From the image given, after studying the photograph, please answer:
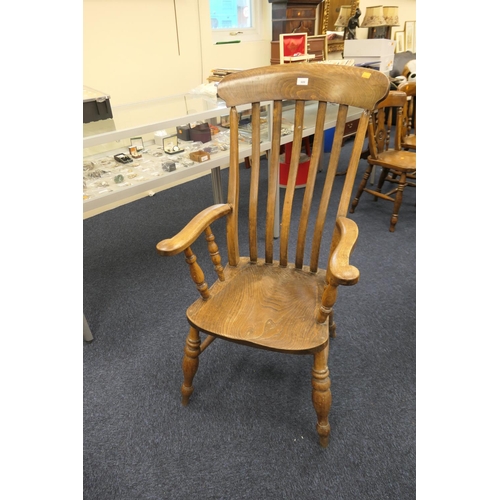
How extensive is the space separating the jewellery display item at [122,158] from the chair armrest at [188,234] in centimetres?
96

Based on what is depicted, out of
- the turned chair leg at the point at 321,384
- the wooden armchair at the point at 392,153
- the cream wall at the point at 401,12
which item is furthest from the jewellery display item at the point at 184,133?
the cream wall at the point at 401,12

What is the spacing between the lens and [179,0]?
2.73 m

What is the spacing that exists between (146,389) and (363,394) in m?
0.86

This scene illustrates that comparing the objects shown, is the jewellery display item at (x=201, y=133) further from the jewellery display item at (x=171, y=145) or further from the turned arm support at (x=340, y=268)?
the turned arm support at (x=340, y=268)

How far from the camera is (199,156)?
1.97 m

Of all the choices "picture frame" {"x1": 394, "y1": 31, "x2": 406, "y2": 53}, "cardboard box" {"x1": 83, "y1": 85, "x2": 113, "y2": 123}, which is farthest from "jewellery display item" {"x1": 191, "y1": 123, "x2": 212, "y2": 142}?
"picture frame" {"x1": 394, "y1": 31, "x2": 406, "y2": 53}

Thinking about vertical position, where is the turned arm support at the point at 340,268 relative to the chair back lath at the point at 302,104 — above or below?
below

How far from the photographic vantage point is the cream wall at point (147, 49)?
2430mm

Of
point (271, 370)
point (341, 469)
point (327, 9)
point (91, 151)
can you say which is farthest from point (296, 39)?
point (341, 469)

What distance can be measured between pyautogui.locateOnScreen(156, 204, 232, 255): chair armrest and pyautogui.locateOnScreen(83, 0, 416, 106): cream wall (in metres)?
1.83

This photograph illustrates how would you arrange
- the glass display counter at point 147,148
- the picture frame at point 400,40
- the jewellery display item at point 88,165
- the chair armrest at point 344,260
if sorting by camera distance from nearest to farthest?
the chair armrest at point 344,260
the glass display counter at point 147,148
the jewellery display item at point 88,165
the picture frame at point 400,40

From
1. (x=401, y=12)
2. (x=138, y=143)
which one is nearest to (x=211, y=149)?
(x=138, y=143)

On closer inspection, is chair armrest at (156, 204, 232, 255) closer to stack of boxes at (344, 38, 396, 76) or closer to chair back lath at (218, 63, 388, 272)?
chair back lath at (218, 63, 388, 272)

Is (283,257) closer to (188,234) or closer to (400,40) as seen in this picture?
(188,234)
